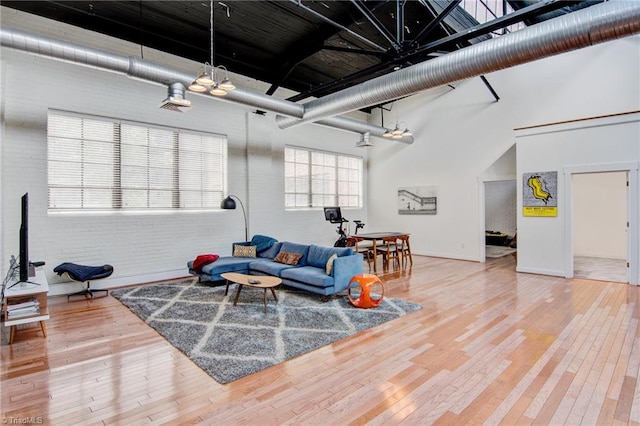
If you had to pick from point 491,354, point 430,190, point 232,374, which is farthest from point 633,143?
point 232,374

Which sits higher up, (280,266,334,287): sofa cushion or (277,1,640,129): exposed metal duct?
(277,1,640,129): exposed metal duct

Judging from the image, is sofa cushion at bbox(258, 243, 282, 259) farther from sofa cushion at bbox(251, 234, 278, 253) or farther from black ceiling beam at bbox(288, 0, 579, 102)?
black ceiling beam at bbox(288, 0, 579, 102)

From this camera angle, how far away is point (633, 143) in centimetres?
609

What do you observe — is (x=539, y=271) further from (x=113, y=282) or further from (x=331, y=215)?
(x=113, y=282)

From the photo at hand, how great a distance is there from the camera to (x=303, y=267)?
5.77 m

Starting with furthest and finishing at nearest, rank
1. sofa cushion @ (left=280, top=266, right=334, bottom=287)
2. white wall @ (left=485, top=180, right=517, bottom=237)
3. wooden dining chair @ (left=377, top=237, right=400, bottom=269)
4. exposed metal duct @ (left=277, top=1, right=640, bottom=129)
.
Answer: white wall @ (left=485, top=180, right=517, bottom=237), wooden dining chair @ (left=377, top=237, right=400, bottom=269), sofa cushion @ (left=280, top=266, right=334, bottom=287), exposed metal duct @ (left=277, top=1, right=640, bottom=129)

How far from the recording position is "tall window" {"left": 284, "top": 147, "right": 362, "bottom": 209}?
914 centimetres

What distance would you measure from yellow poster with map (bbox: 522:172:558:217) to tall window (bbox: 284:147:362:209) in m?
4.90

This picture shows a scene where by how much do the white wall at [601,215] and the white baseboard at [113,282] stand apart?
32.8 ft

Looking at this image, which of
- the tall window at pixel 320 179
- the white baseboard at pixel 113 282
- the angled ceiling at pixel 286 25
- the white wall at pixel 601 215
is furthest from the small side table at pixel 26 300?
the white wall at pixel 601 215

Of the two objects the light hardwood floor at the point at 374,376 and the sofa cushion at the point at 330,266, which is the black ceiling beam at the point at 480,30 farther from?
the light hardwood floor at the point at 374,376

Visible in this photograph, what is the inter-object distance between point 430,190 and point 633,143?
14.3 feet

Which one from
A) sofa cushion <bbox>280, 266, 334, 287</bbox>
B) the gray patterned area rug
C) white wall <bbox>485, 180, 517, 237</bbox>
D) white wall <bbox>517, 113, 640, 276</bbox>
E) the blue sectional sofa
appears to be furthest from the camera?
white wall <bbox>485, 180, 517, 237</bbox>

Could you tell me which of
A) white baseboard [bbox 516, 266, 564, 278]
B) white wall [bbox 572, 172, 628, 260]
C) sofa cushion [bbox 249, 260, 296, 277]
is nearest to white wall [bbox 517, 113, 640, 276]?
white baseboard [bbox 516, 266, 564, 278]
